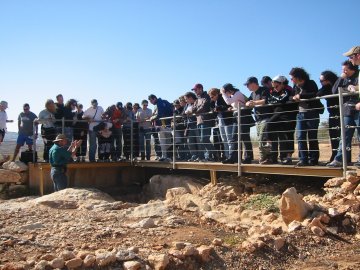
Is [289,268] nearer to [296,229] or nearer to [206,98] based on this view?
[296,229]

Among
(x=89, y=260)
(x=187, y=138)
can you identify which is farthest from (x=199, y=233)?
(x=187, y=138)

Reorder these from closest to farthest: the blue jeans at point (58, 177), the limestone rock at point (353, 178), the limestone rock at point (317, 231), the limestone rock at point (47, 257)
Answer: the limestone rock at point (47, 257) → the limestone rock at point (317, 231) → the limestone rock at point (353, 178) → the blue jeans at point (58, 177)

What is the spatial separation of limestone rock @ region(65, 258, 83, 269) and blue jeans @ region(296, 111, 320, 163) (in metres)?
4.41

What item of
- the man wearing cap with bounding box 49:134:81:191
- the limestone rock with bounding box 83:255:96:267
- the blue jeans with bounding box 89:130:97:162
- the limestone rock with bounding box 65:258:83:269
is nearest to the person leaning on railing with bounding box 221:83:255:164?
the man wearing cap with bounding box 49:134:81:191

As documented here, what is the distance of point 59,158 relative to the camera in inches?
376

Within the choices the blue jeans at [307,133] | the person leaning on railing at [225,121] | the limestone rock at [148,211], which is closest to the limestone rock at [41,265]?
the limestone rock at [148,211]

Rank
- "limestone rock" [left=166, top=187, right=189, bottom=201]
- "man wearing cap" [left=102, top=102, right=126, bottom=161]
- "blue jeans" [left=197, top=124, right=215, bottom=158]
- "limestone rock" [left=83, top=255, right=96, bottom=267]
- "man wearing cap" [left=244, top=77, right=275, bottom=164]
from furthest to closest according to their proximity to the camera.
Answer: "man wearing cap" [left=102, top=102, right=126, bottom=161], "limestone rock" [left=166, top=187, right=189, bottom=201], "blue jeans" [left=197, top=124, right=215, bottom=158], "man wearing cap" [left=244, top=77, right=275, bottom=164], "limestone rock" [left=83, top=255, right=96, bottom=267]

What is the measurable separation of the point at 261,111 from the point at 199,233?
330 centimetres

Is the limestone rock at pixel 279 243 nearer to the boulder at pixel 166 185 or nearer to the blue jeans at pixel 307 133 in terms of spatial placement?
the blue jeans at pixel 307 133

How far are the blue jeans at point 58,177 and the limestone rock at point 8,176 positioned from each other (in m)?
2.39

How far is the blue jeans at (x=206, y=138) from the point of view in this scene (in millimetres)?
9593

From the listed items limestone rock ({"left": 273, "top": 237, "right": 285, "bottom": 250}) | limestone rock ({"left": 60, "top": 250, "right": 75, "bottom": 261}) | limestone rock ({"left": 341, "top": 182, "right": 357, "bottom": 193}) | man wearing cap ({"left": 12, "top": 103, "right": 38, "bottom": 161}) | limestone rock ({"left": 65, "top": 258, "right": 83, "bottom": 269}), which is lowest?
limestone rock ({"left": 273, "top": 237, "right": 285, "bottom": 250})

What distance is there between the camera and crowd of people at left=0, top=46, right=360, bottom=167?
721 cm

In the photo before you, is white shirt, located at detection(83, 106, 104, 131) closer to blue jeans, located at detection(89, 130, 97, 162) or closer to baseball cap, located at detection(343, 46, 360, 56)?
blue jeans, located at detection(89, 130, 97, 162)
